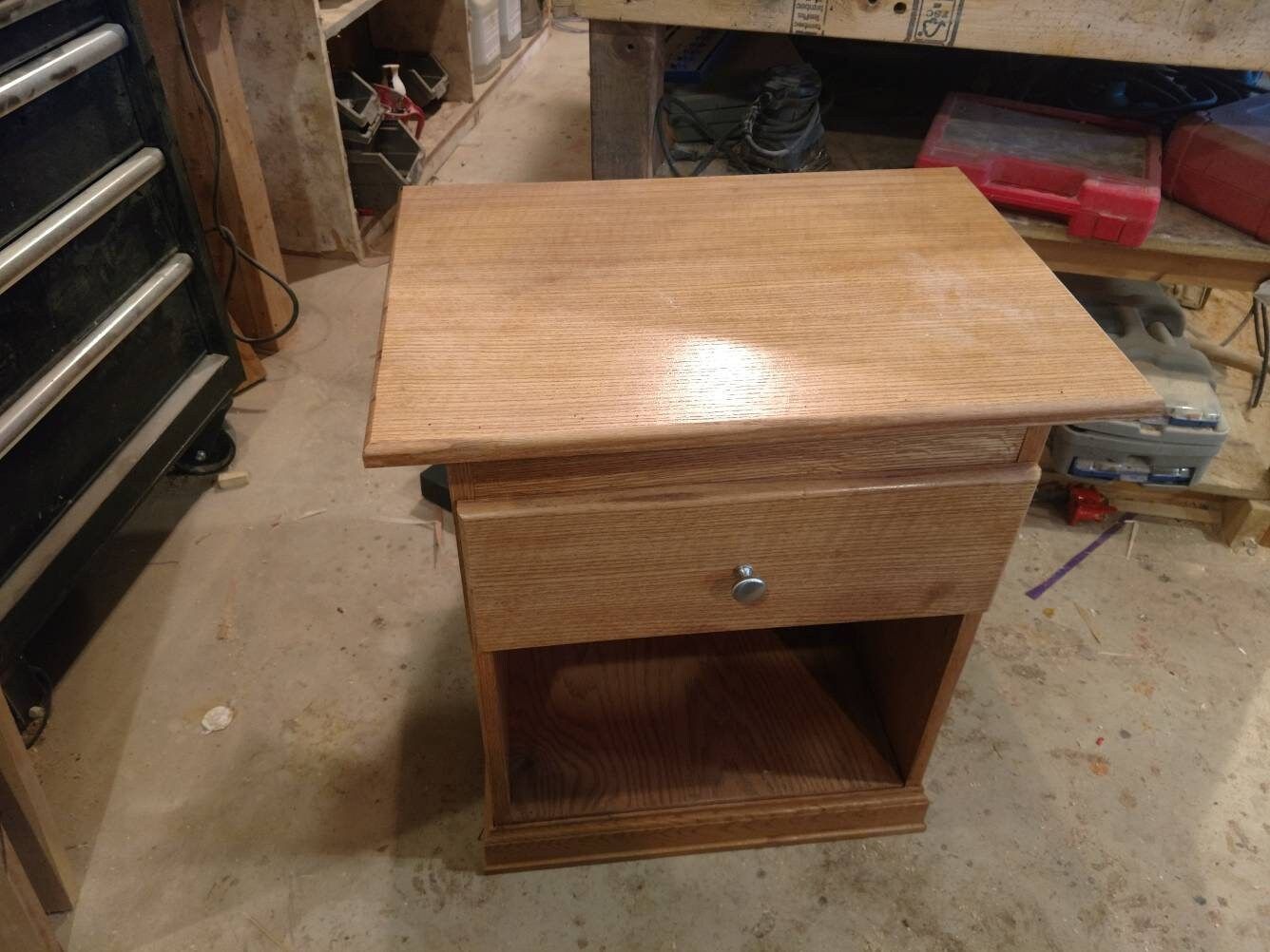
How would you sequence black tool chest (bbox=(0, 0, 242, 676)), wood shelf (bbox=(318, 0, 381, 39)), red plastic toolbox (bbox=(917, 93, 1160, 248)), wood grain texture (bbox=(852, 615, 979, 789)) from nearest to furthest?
wood grain texture (bbox=(852, 615, 979, 789)) → black tool chest (bbox=(0, 0, 242, 676)) → red plastic toolbox (bbox=(917, 93, 1160, 248)) → wood shelf (bbox=(318, 0, 381, 39))

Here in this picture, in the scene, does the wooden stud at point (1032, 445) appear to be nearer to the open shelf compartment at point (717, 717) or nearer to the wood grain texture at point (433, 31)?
the open shelf compartment at point (717, 717)

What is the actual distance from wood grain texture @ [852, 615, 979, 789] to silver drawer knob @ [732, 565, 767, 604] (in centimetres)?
22

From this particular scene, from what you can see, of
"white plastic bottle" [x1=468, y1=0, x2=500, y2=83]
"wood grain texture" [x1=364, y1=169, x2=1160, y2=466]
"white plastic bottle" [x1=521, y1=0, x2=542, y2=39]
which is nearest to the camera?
"wood grain texture" [x1=364, y1=169, x2=1160, y2=466]

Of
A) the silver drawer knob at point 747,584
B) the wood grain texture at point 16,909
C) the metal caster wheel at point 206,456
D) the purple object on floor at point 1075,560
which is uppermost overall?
the silver drawer knob at point 747,584

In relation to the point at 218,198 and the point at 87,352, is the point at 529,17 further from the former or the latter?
the point at 87,352

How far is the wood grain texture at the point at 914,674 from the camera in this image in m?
0.85

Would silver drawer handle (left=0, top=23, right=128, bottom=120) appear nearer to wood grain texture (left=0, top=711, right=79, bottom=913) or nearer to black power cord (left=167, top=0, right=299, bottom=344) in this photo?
black power cord (left=167, top=0, right=299, bottom=344)

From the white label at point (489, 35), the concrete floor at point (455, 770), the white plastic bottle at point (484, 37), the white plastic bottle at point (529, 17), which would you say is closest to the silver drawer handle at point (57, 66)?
the concrete floor at point (455, 770)

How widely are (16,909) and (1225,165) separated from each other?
1577mm

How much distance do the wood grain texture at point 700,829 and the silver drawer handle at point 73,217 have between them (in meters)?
0.76

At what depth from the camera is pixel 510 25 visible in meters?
3.07

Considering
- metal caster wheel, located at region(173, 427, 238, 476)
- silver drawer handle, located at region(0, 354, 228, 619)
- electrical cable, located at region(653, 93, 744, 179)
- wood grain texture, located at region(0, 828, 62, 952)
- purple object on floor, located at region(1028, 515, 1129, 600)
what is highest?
electrical cable, located at region(653, 93, 744, 179)

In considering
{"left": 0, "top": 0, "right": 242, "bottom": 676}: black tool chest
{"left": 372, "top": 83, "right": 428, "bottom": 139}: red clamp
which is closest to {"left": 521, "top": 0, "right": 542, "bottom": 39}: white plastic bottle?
{"left": 372, "top": 83, "right": 428, "bottom": 139}: red clamp

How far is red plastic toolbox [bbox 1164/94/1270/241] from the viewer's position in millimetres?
1147
